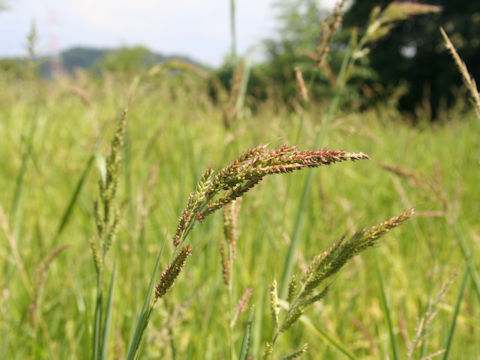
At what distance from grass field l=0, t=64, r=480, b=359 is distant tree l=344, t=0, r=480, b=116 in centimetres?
2504

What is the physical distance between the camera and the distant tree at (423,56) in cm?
2605

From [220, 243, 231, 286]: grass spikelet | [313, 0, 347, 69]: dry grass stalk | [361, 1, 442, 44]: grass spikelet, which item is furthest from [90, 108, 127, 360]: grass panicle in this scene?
[361, 1, 442, 44]: grass spikelet

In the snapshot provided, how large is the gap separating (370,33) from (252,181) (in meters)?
1.04

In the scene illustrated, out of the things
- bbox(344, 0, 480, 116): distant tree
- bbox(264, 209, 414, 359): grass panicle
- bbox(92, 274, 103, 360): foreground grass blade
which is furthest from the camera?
bbox(344, 0, 480, 116): distant tree

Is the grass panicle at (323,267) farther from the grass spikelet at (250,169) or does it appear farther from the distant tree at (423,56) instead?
the distant tree at (423,56)

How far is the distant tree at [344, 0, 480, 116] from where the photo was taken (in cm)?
2605

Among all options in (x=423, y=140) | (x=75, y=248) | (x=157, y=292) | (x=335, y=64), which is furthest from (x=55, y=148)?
(x=335, y=64)

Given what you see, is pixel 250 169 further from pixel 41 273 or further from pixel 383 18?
pixel 383 18

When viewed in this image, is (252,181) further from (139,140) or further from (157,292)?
(139,140)

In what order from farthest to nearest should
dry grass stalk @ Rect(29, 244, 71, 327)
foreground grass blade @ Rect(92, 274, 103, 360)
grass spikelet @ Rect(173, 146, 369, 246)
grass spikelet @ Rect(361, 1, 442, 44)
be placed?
1. grass spikelet @ Rect(361, 1, 442, 44)
2. dry grass stalk @ Rect(29, 244, 71, 327)
3. foreground grass blade @ Rect(92, 274, 103, 360)
4. grass spikelet @ Rect(173, 146, 369, 246)

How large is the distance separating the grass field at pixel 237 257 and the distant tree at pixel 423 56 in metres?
25.0

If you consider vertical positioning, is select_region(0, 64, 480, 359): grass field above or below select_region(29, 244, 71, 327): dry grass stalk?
below

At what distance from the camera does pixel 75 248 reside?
2.24 meters

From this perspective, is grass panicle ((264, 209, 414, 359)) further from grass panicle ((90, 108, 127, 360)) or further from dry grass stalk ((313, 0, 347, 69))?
dry grass stalk ((313, 0, 347, 69))
